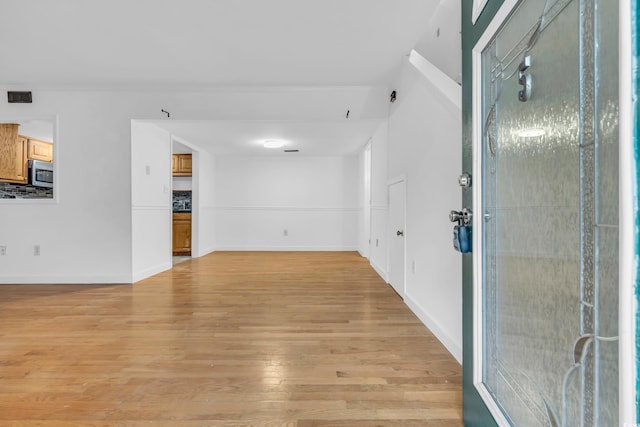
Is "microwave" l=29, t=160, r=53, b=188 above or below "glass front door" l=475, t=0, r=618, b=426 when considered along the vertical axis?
above

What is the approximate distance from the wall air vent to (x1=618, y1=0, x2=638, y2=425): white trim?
5.04 m

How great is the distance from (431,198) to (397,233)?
95 cm

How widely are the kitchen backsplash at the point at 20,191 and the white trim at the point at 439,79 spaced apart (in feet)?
19.3

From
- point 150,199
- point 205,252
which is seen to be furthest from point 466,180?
point 205,252

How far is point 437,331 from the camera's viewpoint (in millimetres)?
2164

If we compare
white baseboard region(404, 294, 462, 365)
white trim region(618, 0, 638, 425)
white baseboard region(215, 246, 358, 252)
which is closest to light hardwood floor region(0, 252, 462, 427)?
white baseboard region(404, 294, 462, 365)

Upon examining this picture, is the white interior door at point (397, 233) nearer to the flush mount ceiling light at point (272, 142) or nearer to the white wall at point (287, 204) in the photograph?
the flush mount ceiling light at point (272, 142)

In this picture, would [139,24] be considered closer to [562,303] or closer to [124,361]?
[124,361]

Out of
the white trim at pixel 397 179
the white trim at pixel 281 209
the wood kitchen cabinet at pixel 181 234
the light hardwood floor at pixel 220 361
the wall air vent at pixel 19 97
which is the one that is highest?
the wall air vent at pixel 19 97

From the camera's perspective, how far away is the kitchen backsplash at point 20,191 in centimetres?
509

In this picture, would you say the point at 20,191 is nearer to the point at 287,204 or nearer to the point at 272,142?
the point at 272,142

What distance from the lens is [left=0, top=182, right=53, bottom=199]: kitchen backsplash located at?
509cm

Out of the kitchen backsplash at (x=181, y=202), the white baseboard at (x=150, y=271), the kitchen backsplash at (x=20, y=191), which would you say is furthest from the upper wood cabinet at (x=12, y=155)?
the white baseboard at (x=150, y=271)

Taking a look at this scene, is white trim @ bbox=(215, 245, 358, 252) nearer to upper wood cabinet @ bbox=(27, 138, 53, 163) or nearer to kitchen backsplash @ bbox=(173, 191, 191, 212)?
kitchen backsplash @ bbox=(173, 191, 191, 212)
